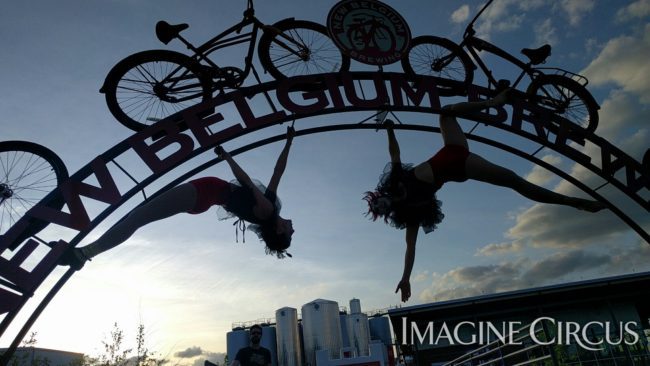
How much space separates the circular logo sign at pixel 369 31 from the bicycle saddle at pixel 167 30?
227cm

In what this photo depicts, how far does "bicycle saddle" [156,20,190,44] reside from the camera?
6.60 metres

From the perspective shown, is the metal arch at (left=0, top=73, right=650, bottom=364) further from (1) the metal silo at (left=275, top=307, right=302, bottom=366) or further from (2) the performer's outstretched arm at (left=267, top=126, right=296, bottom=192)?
(1) the metal silo at (left=275, top=307, right=302, bottom=366)

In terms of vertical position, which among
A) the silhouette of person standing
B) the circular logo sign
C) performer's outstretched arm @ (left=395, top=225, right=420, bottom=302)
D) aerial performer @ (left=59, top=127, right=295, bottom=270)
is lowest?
the silhouette of person standing


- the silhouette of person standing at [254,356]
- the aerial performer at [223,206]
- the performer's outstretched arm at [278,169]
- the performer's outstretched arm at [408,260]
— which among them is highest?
the performer's outstretched arm at [278,169]

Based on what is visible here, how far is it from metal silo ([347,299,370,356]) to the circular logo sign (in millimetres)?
25379

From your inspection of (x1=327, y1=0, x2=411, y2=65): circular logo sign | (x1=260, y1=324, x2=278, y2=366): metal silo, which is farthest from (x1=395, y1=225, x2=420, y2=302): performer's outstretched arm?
(x1=260, y1=324, x2=278, y2=366): metal silo

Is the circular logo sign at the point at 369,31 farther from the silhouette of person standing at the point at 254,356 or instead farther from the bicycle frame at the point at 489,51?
the silhouette of person standing at the point at 254,356

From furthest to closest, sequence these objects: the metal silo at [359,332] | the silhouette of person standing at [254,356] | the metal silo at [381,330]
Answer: the metal silo at [381,330]
the metal silo at [359,332]
the silhouette of person standing at [254,356]

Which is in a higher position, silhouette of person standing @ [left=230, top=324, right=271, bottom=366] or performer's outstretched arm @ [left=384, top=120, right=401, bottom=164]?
performer's outstretched arm @ [left=384, top=120, right=401, bottom=164]

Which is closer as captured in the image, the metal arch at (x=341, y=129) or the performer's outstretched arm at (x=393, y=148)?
the performer's outstretched arm at (x=393, y=148)

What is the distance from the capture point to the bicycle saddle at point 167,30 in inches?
260

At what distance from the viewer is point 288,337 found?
28.7 metres

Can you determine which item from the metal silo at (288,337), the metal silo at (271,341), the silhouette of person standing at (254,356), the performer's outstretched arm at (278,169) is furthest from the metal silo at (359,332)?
the performer's outstretched arm at (278,169)

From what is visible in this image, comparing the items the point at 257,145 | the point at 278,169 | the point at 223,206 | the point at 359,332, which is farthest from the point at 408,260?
the point at 359,332
